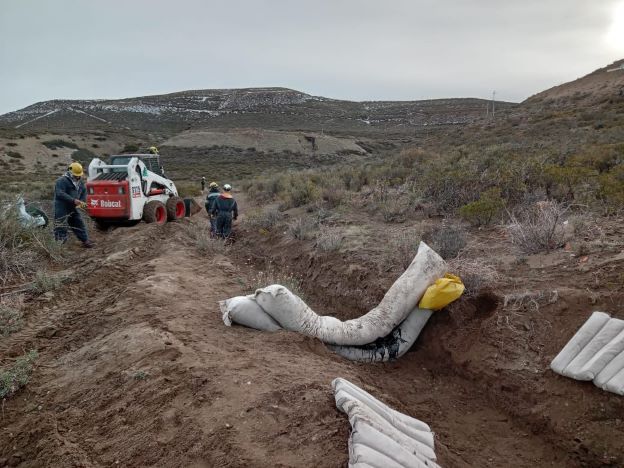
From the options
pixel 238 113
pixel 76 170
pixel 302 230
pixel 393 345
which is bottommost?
pixel 393 345

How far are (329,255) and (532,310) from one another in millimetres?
3699

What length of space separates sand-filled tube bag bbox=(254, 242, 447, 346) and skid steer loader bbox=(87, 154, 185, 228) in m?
7.03

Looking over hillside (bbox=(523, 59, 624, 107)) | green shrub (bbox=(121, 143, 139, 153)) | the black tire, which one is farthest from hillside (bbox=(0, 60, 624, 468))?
green shrub (bbox=(121, 143, 139, 153))

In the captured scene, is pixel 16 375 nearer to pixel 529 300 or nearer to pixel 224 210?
pixel 529 300

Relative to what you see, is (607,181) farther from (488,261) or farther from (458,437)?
(458,437)

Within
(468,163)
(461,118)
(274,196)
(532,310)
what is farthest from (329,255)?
(461,118)

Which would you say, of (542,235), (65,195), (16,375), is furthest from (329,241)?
(65,195)

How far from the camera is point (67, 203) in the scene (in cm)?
916

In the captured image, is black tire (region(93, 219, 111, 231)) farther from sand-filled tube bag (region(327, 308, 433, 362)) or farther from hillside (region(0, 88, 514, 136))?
hillside (region(0, 88, 514, 136))

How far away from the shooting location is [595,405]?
368 cm

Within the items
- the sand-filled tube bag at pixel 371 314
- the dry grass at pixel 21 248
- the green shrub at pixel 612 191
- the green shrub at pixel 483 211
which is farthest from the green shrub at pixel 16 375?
the green shrub at pixel 612 191

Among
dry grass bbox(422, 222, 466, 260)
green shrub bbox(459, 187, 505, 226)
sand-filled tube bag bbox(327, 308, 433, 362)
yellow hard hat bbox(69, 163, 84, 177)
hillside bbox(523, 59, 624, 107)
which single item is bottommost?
sand-filled tube bag bbox(327, 308, 433, 362)

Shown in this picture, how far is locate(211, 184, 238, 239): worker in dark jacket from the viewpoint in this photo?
10.0 metres

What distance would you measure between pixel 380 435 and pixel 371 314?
2.39m
